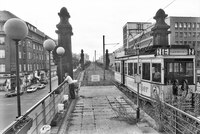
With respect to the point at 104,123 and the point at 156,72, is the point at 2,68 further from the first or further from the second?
the point at 104,123

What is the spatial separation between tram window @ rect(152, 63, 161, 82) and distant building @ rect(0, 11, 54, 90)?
78.9 ft

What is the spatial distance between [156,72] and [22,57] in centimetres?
4043

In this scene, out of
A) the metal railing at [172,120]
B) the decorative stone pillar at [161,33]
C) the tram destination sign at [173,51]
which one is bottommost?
the metal railing at [172,120]

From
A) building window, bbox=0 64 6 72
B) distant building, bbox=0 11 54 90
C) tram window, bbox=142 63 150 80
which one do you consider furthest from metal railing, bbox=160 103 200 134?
building window, bbox=0 64 6 72

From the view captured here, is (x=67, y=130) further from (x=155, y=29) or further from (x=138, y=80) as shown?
(x=155, y=29)

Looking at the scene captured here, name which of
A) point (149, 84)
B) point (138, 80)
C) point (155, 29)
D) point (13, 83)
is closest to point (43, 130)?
point (138, 80)

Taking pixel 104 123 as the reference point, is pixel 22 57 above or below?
above

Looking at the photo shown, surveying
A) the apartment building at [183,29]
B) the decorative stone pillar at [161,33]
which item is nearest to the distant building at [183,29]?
the apartment building at [183,29]

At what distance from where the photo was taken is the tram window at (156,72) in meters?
7.85

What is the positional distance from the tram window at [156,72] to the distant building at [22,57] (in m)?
24.0

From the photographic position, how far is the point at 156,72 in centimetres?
798

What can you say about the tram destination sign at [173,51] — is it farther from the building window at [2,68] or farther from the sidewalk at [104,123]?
the building window at [2,68]

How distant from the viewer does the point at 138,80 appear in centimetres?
582

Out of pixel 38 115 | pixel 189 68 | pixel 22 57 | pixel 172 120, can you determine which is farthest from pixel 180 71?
pixel 22 57
